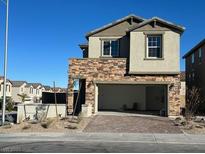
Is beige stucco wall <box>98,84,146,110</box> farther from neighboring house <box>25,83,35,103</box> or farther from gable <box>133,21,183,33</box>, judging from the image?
neighboring house <box>25,83,35,103</box>

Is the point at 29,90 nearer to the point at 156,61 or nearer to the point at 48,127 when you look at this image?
the point at 156,61

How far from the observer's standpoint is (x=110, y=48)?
94.4 feet

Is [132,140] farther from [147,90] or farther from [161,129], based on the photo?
[147,90]

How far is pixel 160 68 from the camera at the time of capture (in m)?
25.9

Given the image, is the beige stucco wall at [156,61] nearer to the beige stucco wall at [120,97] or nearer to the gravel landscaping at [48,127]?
the beige stucco wall at [120,97]

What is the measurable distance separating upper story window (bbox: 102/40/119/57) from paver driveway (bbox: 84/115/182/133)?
7189 mm

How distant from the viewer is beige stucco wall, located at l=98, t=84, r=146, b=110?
31.0 meters

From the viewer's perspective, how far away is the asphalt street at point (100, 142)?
41.6ft

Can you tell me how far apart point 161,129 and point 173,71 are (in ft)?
25.6

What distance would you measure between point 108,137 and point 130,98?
1502 cm

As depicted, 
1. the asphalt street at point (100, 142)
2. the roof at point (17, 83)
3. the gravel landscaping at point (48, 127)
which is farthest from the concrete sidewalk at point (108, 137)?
the roof at point (17, 83)

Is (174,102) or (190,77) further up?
(190,77)

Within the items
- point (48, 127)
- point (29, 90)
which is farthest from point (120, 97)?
point (29, 90)

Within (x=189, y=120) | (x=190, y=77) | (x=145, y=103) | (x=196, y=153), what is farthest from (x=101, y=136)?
(x=190, y=77)
